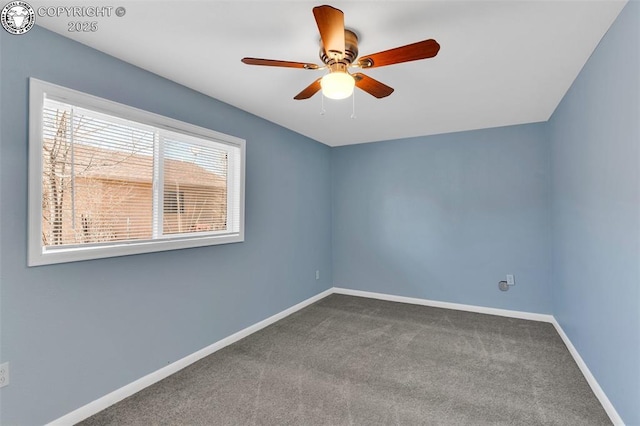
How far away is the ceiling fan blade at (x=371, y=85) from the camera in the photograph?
6.52 ft

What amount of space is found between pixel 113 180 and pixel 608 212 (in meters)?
3.35

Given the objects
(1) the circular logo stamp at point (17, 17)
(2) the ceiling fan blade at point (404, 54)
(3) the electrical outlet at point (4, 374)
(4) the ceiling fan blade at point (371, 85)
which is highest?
(1) the circular logo stamp at point (17, 17)

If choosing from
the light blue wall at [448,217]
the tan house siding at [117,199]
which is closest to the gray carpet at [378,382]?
the light blue wall at [448,217]

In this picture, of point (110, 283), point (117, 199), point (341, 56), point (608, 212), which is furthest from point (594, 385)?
point (117, 199)

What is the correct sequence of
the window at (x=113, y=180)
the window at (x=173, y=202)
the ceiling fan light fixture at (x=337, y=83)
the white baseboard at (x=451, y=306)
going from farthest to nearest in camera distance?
the white baseboard at (x=451, y=306)
the window at (x=173, y=202)
the window at (x=113, y=180)
the ceiling fan light fixture at (x=337, y=83)

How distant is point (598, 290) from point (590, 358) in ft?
1.96

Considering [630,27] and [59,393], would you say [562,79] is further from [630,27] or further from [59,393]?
[59,393]

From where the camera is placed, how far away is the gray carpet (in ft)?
6.50

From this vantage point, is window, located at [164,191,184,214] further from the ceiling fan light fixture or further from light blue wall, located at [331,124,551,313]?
light blue wall, located at [331,124,551,313]

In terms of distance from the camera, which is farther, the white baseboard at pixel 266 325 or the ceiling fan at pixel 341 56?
the white baseboard at pixel 266 325

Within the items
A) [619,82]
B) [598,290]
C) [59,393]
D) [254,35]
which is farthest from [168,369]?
[619,82]

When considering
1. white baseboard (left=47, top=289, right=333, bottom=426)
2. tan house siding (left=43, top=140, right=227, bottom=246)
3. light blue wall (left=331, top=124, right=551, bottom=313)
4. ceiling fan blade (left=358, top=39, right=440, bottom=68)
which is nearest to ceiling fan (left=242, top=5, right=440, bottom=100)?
ceiling fan blade (left=358, top=39, right=440, bottom=68)

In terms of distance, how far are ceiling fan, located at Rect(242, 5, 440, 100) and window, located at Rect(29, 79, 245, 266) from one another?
119cm

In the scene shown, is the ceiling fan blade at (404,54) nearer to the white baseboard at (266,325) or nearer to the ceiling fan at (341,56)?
the ceiling fan at (341,56)
